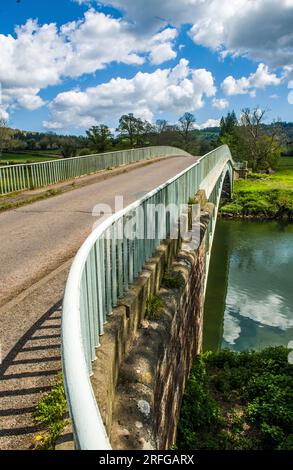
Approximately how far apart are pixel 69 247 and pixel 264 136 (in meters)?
67.9

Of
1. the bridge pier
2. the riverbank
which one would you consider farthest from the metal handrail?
the riverbank

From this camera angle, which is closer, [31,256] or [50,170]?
[31,256]

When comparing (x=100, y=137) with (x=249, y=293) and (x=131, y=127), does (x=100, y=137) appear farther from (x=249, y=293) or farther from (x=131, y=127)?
(x=249, y=293)

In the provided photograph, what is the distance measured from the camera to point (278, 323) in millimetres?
16688

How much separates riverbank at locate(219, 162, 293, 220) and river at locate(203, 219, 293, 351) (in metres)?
8.50

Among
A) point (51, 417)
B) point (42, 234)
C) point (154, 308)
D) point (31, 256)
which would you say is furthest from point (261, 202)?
point (51, 417)

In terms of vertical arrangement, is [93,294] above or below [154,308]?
above

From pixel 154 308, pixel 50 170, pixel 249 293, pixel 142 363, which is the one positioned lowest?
pixel 249 293

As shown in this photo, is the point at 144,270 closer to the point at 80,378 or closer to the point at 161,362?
the point at 161,362

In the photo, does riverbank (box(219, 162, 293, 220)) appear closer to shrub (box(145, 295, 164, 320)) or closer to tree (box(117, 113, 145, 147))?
tree (box(117, 113, 145, 147))

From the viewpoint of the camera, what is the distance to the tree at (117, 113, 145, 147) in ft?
188

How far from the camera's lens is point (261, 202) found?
45.3m

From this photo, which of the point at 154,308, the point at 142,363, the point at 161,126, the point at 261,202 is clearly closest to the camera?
the point at 142,363

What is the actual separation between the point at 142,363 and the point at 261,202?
43853 mm
